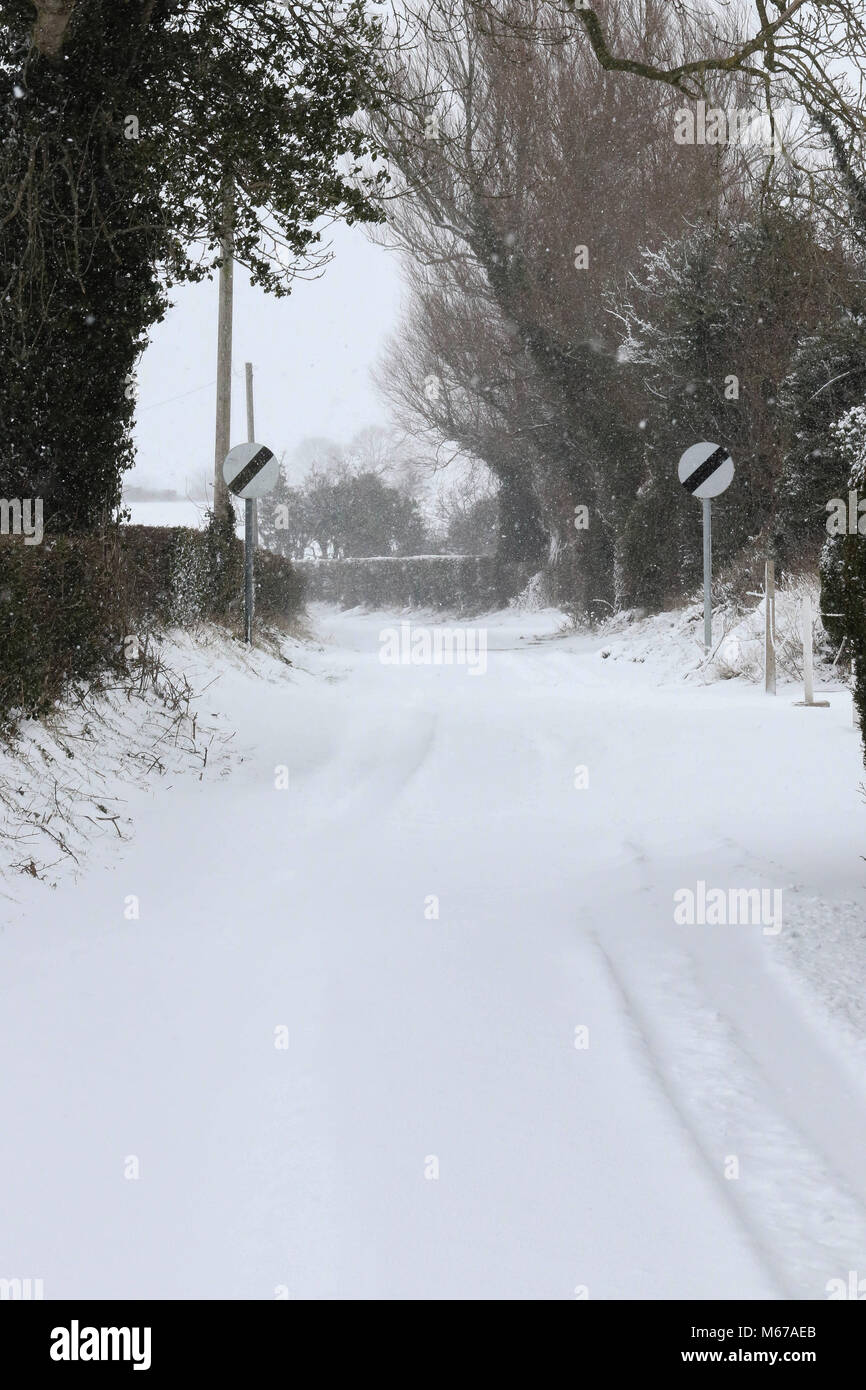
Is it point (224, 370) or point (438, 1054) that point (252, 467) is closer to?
point (224, 370)

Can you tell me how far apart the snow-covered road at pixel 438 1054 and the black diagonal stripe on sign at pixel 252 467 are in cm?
723

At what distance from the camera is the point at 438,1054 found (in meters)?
3.46

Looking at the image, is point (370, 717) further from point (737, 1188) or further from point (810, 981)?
point (737, 1188)

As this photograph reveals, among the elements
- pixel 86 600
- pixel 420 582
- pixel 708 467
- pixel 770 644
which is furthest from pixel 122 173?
pixel 420 582

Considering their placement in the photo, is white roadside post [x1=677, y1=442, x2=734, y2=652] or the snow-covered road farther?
white roadside post [x1=677, y1=442, x2=734, y2=652]

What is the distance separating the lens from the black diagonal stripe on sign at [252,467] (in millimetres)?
13789

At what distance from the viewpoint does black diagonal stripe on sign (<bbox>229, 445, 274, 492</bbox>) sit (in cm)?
1379

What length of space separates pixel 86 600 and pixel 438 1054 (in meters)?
4.87

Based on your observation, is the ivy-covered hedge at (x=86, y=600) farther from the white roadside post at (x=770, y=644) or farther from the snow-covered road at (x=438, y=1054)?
the white roadside post at (x=770, y=644)

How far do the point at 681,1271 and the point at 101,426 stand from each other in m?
7.08

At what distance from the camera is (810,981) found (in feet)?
13.2

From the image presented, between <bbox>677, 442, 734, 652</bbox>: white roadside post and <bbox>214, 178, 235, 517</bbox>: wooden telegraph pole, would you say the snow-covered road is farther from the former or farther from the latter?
<bbox>214, 178, 235, 517</bbox>: wooden telegraph pole

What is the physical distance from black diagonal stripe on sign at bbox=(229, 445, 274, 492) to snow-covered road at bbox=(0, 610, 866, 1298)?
723cm

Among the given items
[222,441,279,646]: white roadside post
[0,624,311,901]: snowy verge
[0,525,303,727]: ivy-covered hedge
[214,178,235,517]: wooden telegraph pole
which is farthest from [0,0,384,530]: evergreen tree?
[214,178,235,517]: wooden telegraph pole
